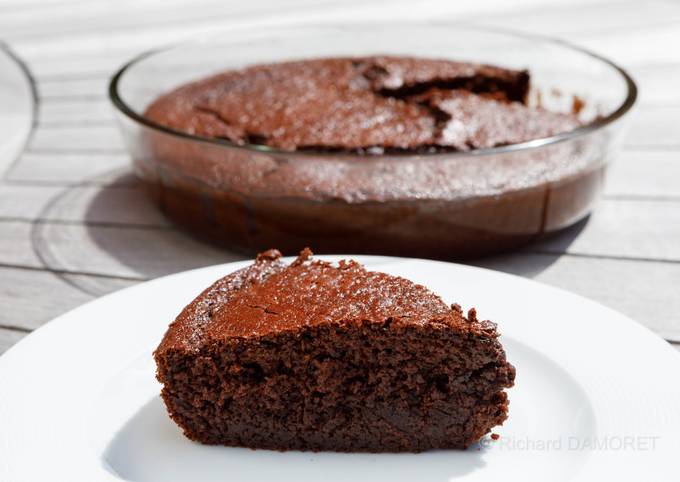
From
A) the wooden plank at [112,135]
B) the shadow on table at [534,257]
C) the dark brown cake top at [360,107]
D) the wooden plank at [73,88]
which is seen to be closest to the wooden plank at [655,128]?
the wooden plank at [112,135]

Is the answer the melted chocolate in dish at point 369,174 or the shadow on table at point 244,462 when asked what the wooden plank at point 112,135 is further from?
the shadow on table at point 244,462

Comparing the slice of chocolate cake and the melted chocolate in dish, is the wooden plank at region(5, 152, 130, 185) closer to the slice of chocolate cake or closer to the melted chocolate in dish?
the melted chocolate in dish

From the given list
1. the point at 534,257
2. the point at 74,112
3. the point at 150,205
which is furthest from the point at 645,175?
the point at 74,112

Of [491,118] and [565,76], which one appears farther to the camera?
[565,76]

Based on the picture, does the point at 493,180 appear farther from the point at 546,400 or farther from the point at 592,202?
the point at 546,400

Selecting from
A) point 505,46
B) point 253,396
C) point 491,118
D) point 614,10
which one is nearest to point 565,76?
point 505,46

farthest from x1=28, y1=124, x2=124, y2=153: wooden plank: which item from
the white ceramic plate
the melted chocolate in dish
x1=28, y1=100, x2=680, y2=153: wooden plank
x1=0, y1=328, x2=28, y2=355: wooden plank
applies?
the white ceramic plate

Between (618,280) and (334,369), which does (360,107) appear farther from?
(334,369)
